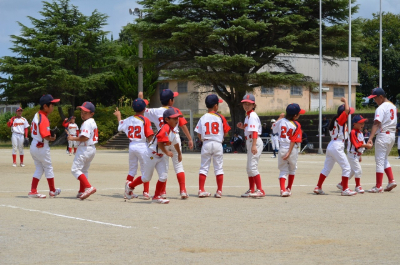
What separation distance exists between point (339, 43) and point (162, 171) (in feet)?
102

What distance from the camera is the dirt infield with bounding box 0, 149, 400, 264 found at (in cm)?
620

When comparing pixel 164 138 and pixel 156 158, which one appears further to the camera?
pixel 156 158

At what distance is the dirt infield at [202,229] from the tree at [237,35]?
83.1 feet

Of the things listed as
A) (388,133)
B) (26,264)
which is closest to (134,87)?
(388,133)

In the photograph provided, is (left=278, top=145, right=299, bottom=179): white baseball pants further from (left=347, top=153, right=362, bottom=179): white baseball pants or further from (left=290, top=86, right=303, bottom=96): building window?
(left=290, top=86, right=303, bottom=96): building window

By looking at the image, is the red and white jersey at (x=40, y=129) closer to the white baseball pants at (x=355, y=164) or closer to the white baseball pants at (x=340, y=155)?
the white baseball pants at (x=340, y=155)

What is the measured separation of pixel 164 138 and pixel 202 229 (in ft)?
9.87

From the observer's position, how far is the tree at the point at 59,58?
4934cm

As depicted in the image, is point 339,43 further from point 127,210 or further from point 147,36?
point 127,210

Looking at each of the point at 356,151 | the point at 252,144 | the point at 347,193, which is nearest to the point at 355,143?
the point at 356,151

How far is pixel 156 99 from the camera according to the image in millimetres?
58500

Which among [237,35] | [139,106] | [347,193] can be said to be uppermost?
[237,35]

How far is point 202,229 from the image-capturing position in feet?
25.8

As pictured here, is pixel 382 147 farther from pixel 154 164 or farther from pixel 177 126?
pixel 154 164
